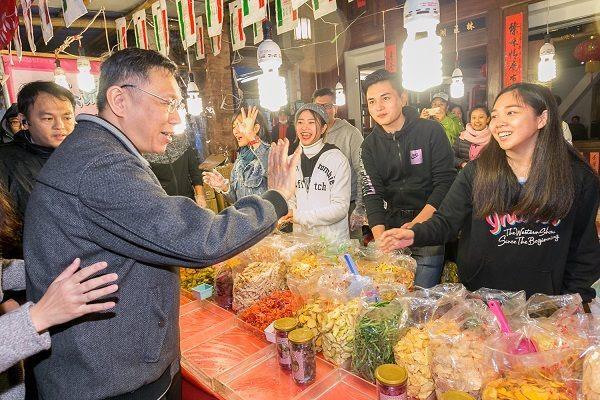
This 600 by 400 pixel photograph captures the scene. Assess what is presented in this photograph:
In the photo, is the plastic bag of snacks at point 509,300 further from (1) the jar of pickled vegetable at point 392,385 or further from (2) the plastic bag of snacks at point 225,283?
(2) the plastic bag of snacks at point 225,283

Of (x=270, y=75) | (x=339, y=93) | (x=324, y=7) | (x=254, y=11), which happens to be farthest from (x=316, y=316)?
(x=339, y=93)

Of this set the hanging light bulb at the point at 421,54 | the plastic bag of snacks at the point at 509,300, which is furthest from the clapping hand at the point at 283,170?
the hanging light bulb at the point at 421,54

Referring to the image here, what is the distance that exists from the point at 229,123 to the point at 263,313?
7.33m

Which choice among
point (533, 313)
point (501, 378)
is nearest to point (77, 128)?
point (501, 378)

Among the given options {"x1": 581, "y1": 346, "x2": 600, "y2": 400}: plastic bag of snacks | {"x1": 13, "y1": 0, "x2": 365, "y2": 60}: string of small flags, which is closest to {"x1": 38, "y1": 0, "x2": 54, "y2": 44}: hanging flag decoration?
{"x1": 13, "y1": 0, "x2": 365, "y2": 60}: string of small flags

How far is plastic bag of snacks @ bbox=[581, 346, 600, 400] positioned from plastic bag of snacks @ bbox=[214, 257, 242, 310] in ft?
5.58

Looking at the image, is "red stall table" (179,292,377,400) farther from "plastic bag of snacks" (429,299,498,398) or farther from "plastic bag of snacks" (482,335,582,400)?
"plastic bag of snacks" (482,335,582,400)

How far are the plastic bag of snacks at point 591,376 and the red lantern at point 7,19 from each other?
19.1 feet

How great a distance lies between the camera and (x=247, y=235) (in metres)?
1.32

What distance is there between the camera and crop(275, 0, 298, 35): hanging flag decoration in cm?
451

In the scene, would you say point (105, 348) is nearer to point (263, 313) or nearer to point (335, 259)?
point (263, 313)

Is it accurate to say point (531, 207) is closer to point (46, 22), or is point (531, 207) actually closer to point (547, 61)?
point (547, 61)

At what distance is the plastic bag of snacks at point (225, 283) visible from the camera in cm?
236

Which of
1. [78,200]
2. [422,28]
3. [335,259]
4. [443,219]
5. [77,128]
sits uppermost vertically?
[422,28]
